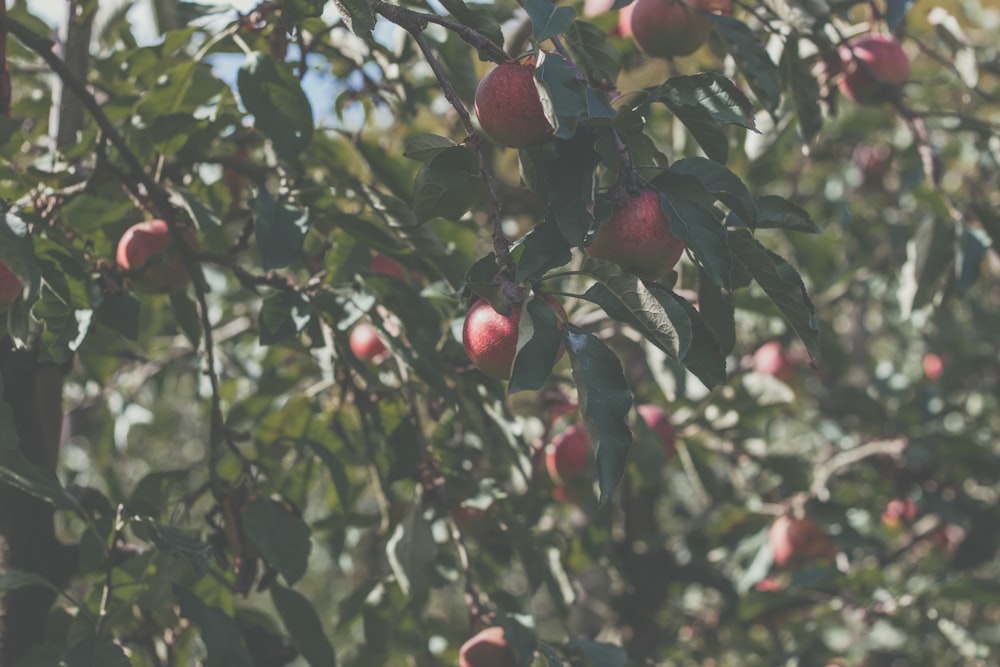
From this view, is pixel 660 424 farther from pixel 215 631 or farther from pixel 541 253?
pixel 541 253

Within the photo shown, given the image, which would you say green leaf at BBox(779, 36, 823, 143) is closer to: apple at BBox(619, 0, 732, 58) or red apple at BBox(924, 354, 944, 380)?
apple at BBox(619, 0, 732, 58)

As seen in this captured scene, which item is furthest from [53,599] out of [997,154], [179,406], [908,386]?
[179,406]

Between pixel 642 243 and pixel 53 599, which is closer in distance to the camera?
pixel 642 243

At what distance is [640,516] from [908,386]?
83 cm

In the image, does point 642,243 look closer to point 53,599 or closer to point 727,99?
point 727,99

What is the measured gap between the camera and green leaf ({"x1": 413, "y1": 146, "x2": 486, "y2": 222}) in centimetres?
106

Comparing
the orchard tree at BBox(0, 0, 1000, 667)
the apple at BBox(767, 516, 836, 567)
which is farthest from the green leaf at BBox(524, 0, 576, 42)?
the apple at BBox(767, 516, 836, 567)

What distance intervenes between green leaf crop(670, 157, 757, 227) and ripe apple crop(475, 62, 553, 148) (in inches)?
5.3

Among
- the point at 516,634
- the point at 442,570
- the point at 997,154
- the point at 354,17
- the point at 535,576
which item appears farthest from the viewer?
the point at 997,154

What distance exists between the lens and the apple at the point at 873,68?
76.4 inches

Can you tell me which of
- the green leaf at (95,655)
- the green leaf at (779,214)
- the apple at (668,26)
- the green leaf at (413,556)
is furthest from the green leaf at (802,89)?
the green leaf at (95,655)

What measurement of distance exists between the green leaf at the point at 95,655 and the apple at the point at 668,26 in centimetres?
102

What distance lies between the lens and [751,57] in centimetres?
142

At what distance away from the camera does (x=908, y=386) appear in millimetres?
3049
